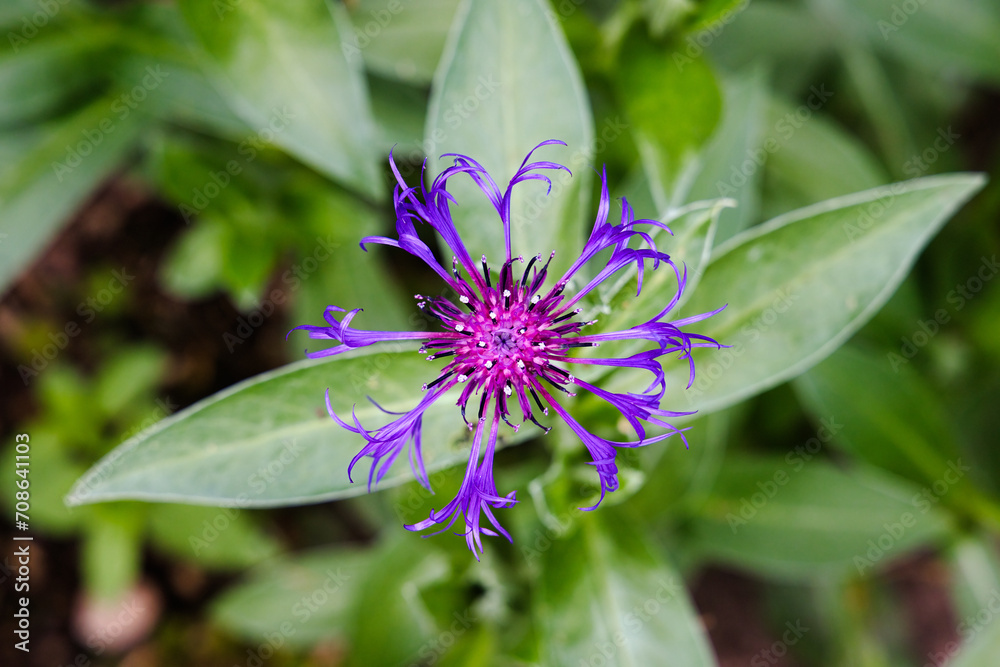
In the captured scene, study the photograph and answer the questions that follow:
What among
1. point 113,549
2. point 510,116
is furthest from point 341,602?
point 510,116

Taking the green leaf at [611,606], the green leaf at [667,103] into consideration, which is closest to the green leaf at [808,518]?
the green leaf at [611,606]

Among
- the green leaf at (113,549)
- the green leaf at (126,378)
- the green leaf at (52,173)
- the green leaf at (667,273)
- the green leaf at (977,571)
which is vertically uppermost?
the green leaf at (667,273)

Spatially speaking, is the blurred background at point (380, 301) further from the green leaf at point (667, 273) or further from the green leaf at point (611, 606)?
the green leaf at point (667, 273)

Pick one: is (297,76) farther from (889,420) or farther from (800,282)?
(889,420)

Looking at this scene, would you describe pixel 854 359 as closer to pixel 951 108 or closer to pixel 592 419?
pixel 592 419

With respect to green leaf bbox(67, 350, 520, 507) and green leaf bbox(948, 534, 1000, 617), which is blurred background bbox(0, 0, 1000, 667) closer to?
green leaf bbox(948, 534, 1000, 617)
